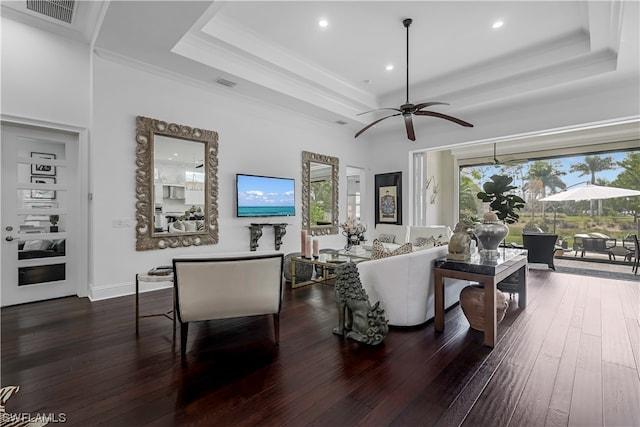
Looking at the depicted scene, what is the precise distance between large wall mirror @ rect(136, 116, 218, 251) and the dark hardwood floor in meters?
1.34

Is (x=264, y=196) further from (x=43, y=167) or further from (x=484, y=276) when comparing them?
(x=484, y=276)

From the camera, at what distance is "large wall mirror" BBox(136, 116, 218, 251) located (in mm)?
4168

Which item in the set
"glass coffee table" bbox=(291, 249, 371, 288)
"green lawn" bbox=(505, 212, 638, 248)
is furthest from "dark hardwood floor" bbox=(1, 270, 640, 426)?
"green lawn" bbox=(505, 212, 638, 248)

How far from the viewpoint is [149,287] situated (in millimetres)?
4285

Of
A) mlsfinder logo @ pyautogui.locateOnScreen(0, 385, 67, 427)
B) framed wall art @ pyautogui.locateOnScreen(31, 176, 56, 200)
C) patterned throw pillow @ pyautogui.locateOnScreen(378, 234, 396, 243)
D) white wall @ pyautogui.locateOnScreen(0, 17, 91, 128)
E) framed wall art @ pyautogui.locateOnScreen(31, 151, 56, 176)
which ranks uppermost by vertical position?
white wall @ pyautogui.locateOnScreen(0, 17, 91, 128)

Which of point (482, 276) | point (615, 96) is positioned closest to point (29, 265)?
point (482, 276)

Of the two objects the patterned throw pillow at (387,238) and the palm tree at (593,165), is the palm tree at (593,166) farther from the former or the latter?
the patterned throw pillow at (387,238)

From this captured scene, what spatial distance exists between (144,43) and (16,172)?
2191mm

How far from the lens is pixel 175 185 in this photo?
14.6ft

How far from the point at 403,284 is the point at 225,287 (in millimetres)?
1651

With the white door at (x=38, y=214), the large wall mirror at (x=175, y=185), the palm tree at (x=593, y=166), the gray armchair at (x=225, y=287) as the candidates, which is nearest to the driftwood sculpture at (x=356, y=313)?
the gray armchair at (x=225, y=287)

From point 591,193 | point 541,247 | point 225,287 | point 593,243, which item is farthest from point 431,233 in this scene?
point 593,243

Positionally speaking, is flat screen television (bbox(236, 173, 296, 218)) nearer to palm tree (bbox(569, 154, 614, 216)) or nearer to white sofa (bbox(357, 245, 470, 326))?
white sofa (bbox(357, 245, 470, 326))

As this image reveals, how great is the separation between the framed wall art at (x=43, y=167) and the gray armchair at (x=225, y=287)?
9.55ft
